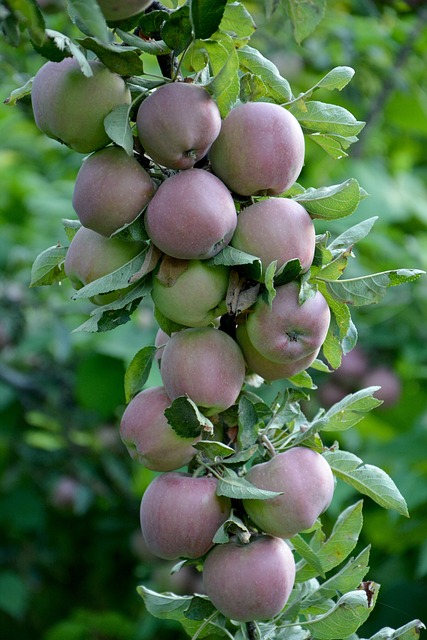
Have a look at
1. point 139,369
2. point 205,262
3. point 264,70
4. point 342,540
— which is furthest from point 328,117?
point 342,540

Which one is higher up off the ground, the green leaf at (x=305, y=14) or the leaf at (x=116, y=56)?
the green leaf at (x=305, y=14)

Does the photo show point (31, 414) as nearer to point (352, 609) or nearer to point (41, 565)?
point (41, 565)

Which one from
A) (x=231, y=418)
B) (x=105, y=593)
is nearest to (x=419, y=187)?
(x=105, y=593)

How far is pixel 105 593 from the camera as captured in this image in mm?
2572

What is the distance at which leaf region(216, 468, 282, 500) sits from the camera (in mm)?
669

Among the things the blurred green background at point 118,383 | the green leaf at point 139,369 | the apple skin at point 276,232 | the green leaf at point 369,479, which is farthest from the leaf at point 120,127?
the blurred green background at point 118,383

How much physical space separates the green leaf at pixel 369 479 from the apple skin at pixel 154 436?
0.14 m

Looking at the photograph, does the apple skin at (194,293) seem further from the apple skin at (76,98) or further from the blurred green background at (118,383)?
the blurred green background at (118,383)

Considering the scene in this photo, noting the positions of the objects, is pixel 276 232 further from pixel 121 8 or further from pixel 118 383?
pixel 118 383

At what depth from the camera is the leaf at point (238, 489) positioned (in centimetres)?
67

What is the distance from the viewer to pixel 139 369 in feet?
2.62

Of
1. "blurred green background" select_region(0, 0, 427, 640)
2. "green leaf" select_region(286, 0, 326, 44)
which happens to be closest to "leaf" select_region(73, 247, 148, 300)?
"green leaf" select_region(286, 0, 326, 44)

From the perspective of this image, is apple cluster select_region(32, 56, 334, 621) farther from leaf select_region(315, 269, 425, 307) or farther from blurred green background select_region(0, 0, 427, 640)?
blurred green background select_region(0, 0, 427, 640)

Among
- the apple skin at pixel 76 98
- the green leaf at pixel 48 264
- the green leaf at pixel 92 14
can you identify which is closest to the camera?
the green leaf at pixel 92 14
